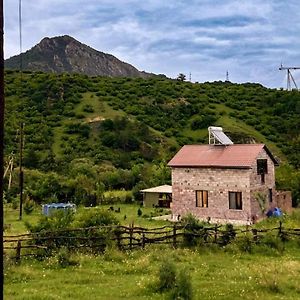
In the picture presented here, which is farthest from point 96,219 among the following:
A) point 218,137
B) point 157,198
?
point 157,198

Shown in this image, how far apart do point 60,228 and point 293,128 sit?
5320 centimetres

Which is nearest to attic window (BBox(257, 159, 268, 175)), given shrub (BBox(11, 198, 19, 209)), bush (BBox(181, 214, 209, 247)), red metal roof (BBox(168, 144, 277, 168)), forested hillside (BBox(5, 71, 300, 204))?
red metal roof (BBox(168, 144, 277, 168))

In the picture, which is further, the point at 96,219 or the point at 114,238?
the point at 96,219

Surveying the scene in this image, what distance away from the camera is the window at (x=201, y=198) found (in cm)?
3253

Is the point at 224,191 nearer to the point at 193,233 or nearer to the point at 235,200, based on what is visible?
the point at 235,200

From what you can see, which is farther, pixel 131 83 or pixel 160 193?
pixel 131 83

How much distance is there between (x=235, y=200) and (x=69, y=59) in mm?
142490

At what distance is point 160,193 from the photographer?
→ 40438mm

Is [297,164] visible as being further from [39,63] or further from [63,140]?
[39,63]

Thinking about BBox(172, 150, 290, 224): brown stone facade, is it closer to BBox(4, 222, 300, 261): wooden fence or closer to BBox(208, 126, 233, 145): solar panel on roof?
BBox(208, 126, 233, 145): solar panel on roof

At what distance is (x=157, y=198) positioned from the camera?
40.6 m

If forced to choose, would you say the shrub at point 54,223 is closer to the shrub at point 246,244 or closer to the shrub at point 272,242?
the shrub at point 246,244

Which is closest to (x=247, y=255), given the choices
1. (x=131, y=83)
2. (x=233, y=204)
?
(x=233, y=204)

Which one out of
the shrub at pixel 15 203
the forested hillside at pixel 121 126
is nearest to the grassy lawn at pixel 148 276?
the shrub at pixel 15 203
